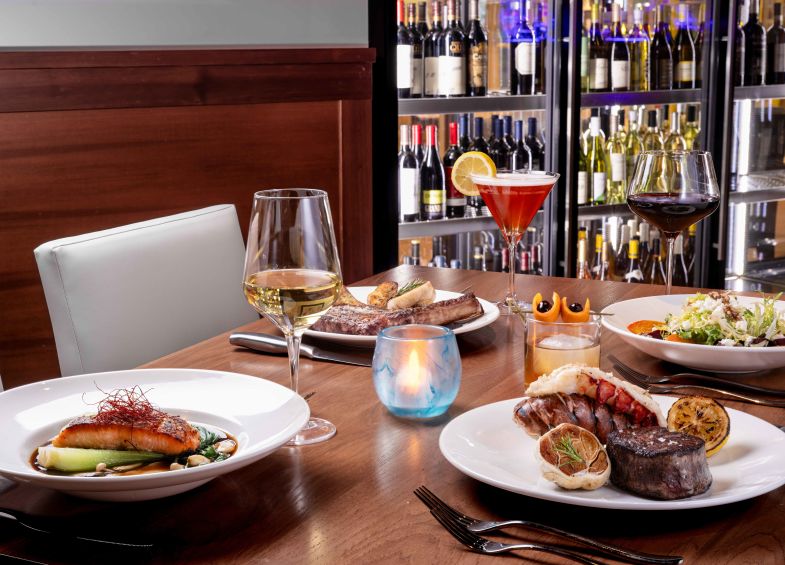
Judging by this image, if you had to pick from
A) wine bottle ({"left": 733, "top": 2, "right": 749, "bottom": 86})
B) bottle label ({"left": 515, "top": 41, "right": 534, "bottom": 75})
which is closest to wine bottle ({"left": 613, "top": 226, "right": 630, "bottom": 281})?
wine bottle ({"left": 733, "top": 2, "right": 749, "bottom": 86})

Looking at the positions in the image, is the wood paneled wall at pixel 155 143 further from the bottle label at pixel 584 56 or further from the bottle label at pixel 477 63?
the bottle label at pixel 584 56

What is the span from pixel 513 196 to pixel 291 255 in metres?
0.77

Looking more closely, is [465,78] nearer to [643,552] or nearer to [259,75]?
[259,75]

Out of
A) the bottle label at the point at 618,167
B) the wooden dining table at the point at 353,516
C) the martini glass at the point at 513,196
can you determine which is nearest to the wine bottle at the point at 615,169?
the bottle label at the point at 618,167

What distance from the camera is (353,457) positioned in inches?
37.3

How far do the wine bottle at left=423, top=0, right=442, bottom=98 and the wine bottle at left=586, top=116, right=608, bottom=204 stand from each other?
0.73m

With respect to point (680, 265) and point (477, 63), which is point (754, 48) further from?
point (477, 63)

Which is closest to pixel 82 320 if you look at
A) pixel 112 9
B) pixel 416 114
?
pixel 112 9

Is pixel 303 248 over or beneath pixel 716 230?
over

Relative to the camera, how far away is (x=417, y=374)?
1037 millimetres

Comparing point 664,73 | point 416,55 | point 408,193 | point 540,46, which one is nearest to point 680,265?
point 664,73

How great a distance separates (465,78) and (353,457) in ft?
8.31

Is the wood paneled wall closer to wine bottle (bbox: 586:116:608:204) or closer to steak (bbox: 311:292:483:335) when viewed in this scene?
wine bottle (bbox: 586:116:608:204)

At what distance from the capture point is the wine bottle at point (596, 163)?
3.69 meters
